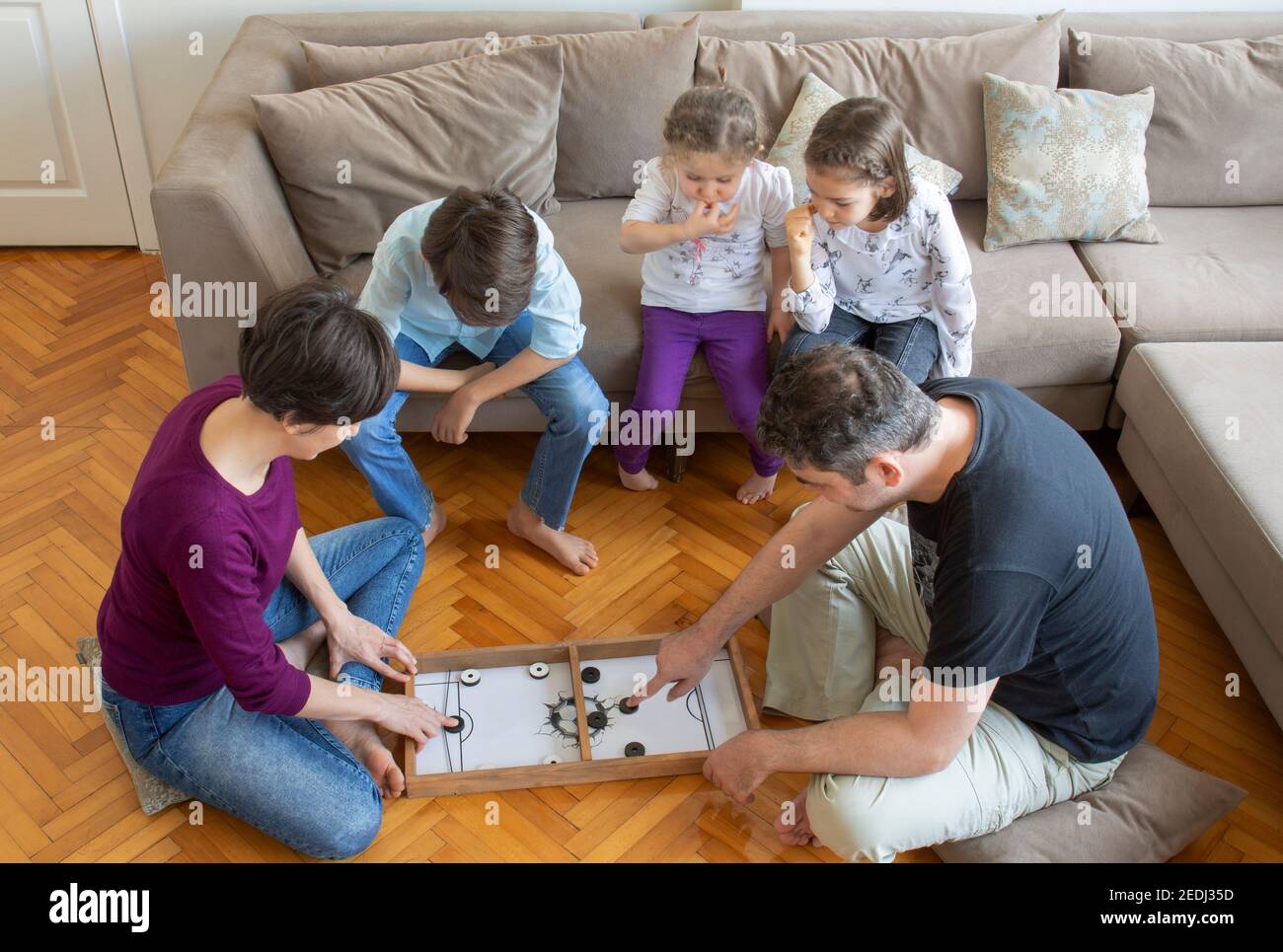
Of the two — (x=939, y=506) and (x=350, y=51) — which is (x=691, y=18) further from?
(x=939, y=506)

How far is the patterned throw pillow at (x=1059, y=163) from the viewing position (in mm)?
2604

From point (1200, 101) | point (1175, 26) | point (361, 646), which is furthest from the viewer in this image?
point (1175, 26)

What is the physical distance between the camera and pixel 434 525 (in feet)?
7.79

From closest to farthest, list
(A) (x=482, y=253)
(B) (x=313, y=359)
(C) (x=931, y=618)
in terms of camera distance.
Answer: (B) (x=313, y=359) → (C) (x=931, y=618) → (A) (x=482, y=253)

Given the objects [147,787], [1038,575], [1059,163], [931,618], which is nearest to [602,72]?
[1059,163]

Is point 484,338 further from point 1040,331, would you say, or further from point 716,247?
point 1040,331

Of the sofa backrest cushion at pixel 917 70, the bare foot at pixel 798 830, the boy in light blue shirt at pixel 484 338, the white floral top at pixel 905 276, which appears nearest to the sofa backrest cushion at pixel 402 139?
the boy in light blue shirt at pixel 484 338

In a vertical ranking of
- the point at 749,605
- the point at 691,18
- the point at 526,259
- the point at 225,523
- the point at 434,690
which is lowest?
the point at 434,690

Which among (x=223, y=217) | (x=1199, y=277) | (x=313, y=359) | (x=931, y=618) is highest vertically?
(x=313, y=359)

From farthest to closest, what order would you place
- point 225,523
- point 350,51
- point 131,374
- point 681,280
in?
point 131,374, point 350,51, point 681,280, point 225,523

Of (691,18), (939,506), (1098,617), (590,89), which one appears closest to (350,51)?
(590,89)

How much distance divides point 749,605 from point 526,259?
27.4 inches

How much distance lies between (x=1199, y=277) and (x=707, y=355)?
3.72 feet

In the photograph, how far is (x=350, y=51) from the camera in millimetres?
2559
